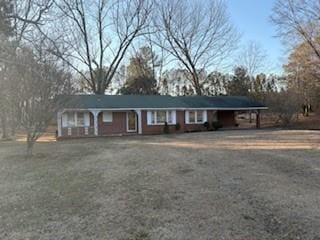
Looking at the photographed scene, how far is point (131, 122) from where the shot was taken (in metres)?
30.1

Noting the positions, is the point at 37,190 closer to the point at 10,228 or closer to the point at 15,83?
the point at 10,228

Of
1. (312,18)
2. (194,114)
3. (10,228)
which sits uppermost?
(312,18)

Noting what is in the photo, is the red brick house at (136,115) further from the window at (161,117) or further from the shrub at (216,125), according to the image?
the shrub at (216,125)

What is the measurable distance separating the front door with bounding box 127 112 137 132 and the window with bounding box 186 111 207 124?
4.65 meters

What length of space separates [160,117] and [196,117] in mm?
3704

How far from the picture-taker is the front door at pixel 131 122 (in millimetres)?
29812

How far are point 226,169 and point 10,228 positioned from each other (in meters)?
6.15

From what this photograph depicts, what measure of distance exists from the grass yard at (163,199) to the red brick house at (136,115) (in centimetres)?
1477

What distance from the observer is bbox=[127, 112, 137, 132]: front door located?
97.8ft

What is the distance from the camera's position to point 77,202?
740 cm

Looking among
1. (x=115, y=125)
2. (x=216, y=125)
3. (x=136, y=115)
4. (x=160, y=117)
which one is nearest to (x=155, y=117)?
(x=160, y=117)

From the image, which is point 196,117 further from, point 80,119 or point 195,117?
point 80,119

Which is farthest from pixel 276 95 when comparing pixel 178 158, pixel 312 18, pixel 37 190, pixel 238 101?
pixel 37 190

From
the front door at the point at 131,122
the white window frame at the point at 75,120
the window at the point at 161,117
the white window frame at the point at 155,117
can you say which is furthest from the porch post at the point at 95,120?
the window at the point at 161,117
